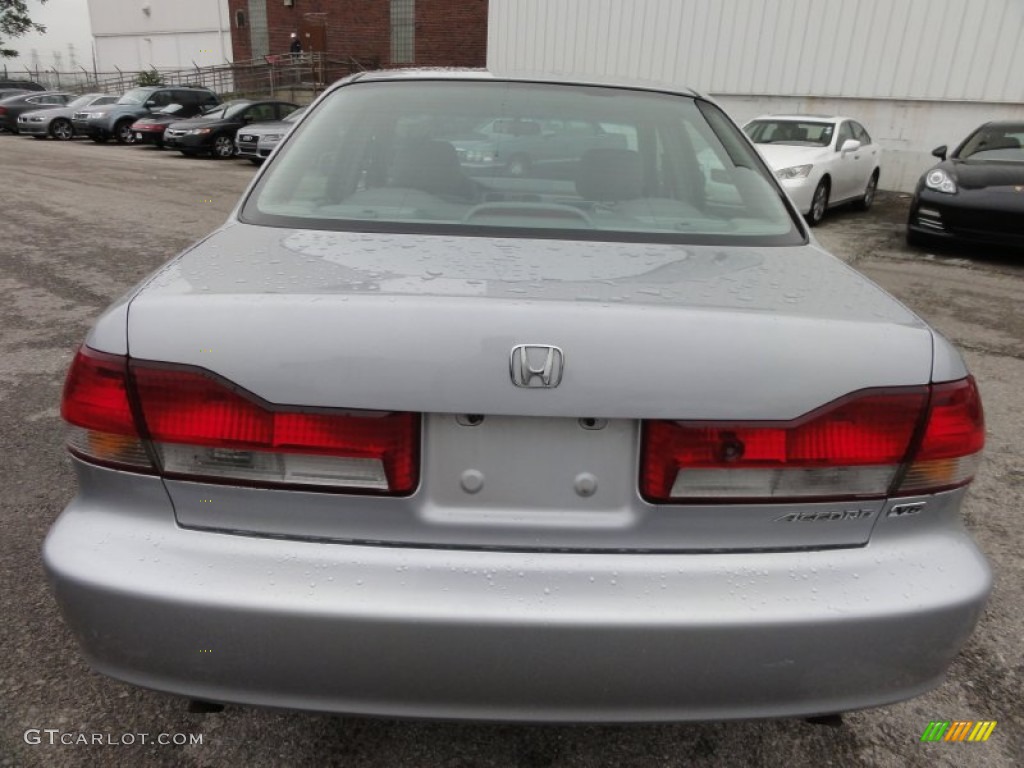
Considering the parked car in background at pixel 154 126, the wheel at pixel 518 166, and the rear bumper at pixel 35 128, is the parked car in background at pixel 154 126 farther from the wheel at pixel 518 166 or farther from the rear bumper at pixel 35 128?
the wheel at pixel 518 166

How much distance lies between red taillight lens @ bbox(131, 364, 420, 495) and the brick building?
92.1ft

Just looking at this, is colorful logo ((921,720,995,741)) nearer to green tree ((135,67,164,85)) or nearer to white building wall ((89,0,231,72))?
green tree ((135,67,164,85))

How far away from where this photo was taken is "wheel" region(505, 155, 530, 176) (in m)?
2.22

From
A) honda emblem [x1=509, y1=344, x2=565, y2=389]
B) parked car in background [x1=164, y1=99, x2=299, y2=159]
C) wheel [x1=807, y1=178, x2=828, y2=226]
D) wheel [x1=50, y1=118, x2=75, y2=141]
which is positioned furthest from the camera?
wheel [x1=50, y1=118, x2=75, y2=141]

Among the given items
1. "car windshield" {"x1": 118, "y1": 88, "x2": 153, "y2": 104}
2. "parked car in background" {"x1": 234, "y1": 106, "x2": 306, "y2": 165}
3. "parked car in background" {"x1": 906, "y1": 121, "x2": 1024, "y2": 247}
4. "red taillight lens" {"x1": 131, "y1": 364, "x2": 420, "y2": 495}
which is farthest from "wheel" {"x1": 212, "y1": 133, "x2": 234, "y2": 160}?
"red taillight lens" {"x1": 131, "y1": 364, "x2": 420, "y2": 495}

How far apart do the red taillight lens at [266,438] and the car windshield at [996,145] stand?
29.4ft

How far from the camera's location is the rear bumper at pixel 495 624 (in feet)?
4.31

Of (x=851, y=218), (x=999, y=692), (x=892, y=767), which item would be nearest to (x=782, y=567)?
(x=892, y=767)

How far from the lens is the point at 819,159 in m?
9.52

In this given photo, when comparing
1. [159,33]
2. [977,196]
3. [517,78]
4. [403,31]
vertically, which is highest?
[403,31]

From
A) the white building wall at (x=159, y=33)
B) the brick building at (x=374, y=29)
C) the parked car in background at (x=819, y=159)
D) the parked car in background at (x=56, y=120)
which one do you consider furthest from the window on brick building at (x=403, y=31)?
the parked car in background at (x=819, y=159)

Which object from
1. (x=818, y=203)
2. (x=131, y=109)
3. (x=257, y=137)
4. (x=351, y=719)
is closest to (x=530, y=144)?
(x=351, y=719)

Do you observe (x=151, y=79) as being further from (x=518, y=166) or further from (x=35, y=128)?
(x=518, y=166)

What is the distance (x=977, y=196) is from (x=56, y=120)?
24.7 meters
